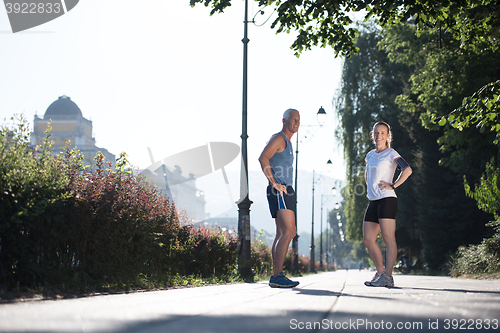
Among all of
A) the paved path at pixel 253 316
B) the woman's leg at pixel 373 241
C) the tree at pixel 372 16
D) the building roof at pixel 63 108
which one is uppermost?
the building roof at pixel 63 108

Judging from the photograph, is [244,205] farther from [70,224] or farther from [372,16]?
[70,224]

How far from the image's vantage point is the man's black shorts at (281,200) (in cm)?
671

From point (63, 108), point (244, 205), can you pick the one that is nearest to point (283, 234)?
point (244, 205)

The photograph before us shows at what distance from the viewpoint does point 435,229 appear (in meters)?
27.0

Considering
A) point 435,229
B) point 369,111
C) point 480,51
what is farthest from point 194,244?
point 369,111

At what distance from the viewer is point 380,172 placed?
7.30 m

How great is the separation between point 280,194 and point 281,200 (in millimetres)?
83

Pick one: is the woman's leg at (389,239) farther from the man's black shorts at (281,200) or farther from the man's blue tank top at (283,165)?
the man's blue tank top at (283,165)

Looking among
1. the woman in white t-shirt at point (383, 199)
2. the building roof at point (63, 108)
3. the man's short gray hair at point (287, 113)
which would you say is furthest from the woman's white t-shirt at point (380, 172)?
the building roof at point (63, 108)

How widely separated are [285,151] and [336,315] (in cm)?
367

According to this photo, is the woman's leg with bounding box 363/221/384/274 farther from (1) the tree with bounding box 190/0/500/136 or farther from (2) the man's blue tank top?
(1) the tree with bounding box 190/0/500/136

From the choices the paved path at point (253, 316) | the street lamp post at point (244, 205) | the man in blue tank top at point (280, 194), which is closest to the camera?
the paved path at point (253, 316)

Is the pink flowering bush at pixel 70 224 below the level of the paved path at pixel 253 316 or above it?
above

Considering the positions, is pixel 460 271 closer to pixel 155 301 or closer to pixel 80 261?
pixel 80 261
